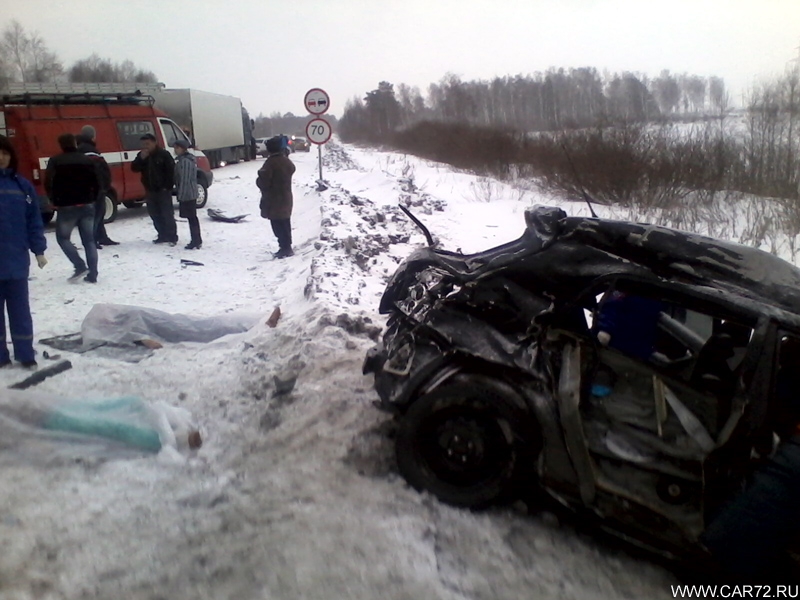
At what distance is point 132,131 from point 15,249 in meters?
8.95

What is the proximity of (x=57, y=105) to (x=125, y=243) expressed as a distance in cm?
345

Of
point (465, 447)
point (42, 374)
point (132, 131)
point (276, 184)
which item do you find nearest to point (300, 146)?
point (132, 131)

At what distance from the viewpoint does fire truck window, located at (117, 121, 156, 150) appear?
12797 millimetres

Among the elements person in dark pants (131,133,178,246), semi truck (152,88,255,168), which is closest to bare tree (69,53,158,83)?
semi truck (152,88,255,168)

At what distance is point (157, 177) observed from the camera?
10.1 m

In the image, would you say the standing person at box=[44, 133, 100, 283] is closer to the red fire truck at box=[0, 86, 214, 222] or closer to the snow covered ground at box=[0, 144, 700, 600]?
the snow covered ground at box=[0, 144, 700, 600]

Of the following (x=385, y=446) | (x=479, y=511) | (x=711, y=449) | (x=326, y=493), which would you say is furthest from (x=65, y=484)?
(x=711, y=449)

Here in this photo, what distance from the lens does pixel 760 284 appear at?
2.95 meters

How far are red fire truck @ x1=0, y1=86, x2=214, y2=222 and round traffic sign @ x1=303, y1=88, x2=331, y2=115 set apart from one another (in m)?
3.01

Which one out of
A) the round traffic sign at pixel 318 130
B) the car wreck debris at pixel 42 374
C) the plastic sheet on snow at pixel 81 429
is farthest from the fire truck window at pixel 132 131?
the plastic sheet on snow at pixel 81 429

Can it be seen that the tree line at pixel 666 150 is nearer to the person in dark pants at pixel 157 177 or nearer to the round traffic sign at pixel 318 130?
the round traffic sign at pixel 318 130

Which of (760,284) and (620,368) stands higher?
(760,284)

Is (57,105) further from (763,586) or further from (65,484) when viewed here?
(763,586)

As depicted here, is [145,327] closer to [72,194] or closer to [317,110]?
[72,194]
